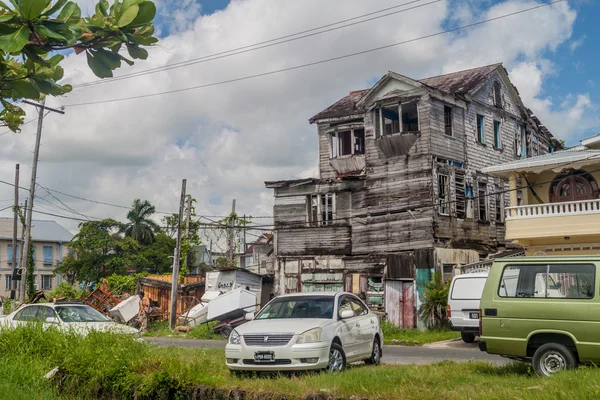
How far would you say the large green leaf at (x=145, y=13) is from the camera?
4.16 meters

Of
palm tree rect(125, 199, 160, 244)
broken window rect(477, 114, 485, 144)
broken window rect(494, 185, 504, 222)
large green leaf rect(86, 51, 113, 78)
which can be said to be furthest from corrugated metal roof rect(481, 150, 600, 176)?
palm tree rect(125, 199, 160, 244)

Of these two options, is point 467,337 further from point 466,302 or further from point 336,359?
point 336,359

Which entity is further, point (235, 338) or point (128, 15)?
point (235, 338)

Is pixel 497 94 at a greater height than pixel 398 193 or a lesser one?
greater

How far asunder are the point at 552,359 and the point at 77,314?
12.9 metres

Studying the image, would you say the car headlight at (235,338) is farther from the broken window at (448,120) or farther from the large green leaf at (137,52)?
the broken window at (448,120)

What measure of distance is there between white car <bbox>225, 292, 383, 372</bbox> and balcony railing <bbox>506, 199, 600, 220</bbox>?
13.1 m

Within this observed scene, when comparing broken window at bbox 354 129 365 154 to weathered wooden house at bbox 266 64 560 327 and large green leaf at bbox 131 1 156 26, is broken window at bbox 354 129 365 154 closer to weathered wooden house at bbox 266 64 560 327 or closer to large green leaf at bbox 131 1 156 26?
weathered wooden house at bbox 266 64 560 327

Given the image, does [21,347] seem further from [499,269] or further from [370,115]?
[370,115]

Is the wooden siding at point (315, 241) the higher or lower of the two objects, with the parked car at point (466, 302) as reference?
higher

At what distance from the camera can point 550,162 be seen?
2414cm

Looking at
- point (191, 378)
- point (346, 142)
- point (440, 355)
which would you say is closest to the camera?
point (191, 378)

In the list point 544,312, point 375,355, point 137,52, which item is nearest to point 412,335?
point 375,355

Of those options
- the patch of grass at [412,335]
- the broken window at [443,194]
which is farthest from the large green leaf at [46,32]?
the broken window at [443,194]
